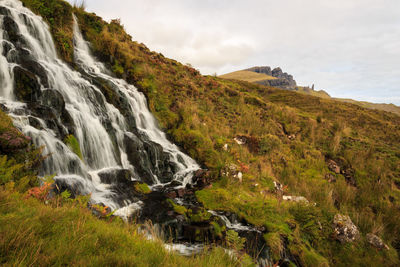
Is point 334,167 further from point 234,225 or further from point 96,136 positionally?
point 96,136

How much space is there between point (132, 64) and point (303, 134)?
13.8 m

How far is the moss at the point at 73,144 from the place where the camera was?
6.61 metres

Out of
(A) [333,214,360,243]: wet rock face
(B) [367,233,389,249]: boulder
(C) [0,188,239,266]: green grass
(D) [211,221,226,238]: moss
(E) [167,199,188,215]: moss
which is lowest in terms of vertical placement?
(B) [367,233,389,249]: boulder

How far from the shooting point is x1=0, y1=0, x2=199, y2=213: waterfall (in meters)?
6.01

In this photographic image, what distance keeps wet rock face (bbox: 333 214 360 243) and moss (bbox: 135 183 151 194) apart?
6369mm

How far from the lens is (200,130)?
1170 cm

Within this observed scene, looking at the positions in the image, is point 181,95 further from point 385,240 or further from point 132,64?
point 385,240

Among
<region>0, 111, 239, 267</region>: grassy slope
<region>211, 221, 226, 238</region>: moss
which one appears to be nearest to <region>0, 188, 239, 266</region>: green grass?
<region>0, 111, 239, 267</region>: grassy slope

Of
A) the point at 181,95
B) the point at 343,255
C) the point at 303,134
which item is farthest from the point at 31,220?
the point at 303,134

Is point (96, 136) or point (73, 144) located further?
point (96, 136)

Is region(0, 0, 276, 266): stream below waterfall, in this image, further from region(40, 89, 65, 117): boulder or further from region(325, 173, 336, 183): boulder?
region(325, 173, 336, 183): boulder

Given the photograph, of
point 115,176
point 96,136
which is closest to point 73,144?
point 96,136

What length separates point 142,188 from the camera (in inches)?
279

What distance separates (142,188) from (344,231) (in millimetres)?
6846
